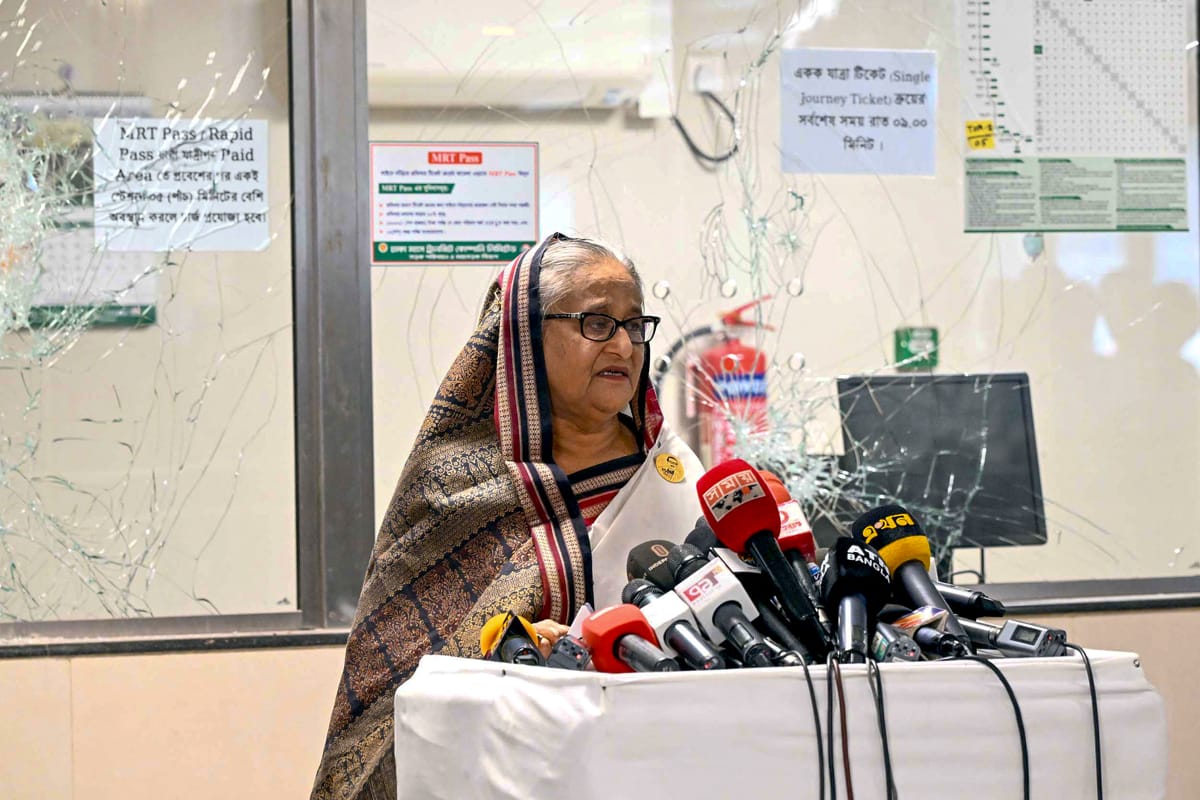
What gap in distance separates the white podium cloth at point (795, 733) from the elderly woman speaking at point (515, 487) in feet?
2.50

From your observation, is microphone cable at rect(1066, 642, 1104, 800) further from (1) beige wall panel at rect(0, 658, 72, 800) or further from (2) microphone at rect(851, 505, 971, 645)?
(1) beige wall panel at rect(0, 658, 72, 800)

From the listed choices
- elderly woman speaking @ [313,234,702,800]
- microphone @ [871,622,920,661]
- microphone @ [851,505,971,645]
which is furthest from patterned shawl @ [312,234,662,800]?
microphone @ [871,622,920,661]

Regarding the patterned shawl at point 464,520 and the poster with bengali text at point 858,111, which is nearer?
the patterned shawl at point 464,520

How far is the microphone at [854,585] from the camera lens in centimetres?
120

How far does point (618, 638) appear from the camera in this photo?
46.3 inches

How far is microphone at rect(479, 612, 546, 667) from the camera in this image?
3.94 ft

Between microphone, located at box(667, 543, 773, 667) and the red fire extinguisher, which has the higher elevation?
the red fire extinguisher

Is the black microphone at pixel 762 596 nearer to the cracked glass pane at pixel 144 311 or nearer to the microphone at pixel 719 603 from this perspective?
the microphone at pixel 719 603

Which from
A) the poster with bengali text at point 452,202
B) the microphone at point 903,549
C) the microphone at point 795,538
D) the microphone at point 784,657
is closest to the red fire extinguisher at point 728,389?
the poster with bengali text at point 452,202

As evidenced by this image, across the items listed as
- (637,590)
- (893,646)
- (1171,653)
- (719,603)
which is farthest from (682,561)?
(1171,653)

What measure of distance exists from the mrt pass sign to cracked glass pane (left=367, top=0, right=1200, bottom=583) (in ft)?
5.76

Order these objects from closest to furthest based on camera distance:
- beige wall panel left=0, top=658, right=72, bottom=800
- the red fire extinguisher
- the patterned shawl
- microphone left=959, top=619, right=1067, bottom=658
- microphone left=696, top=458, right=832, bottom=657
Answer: microphone left=959, top=619, right=1067, bottom=658 → microphone left=696, top=458, right=832, bottom=657 → the patterned shawl → beige wall panel left=0, top=658, right=72, bottom=800 → the red fire extinguisher

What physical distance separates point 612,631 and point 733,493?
0.75ft

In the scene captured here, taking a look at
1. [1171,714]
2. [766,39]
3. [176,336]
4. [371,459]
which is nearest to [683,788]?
[371,459]
